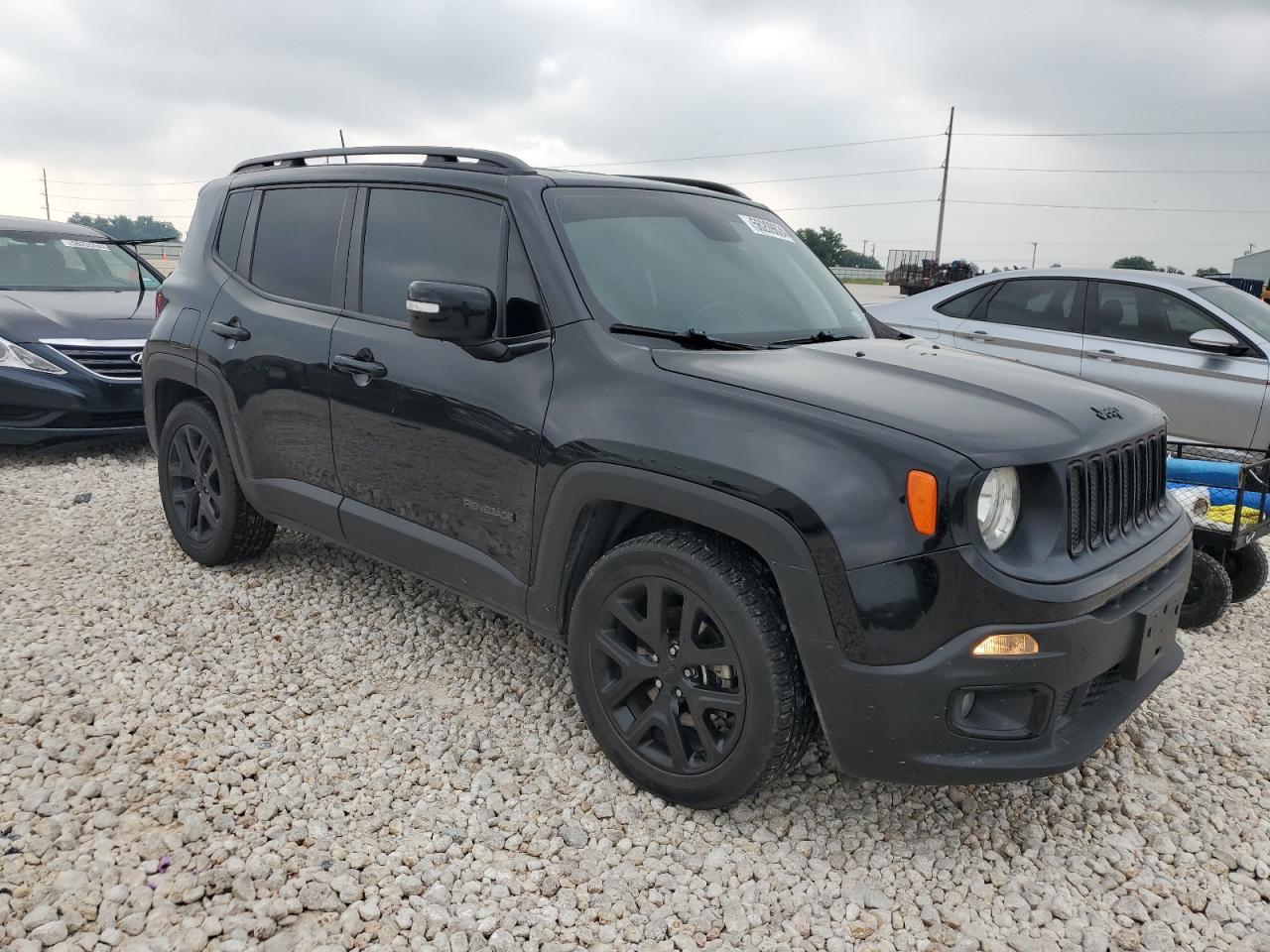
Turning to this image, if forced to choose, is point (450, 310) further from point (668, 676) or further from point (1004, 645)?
point (1004, 645)

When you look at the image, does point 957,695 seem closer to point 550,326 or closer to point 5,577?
point 550,326

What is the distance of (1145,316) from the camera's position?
22.6ft

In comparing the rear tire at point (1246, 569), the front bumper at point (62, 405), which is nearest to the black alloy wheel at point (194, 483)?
the front bumper at point (62, 405)

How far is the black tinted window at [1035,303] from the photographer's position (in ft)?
23.7

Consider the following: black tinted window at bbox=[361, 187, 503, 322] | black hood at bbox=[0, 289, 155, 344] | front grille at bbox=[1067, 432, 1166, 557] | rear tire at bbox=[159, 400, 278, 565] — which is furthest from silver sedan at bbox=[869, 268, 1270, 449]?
black hood at bbox=[0, 289, 155, 344]

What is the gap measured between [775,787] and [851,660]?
86 cm

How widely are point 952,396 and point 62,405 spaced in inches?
251

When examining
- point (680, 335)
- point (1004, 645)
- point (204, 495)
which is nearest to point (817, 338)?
point (680, 335)

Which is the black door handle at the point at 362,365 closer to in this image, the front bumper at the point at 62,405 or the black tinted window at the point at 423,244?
the black tinted window at the point at 423,244

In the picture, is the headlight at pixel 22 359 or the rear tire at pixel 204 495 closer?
the rear tire at pixel 204 495

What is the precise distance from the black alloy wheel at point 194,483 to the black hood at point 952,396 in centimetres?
270

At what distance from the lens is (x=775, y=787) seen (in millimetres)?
3109

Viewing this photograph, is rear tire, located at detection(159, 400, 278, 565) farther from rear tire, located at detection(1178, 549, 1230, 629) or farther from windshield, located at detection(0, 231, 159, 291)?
rear tire, located at detection(1178, 549, 1230, 629)

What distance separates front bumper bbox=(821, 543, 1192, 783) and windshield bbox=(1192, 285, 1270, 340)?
507 centimetres
